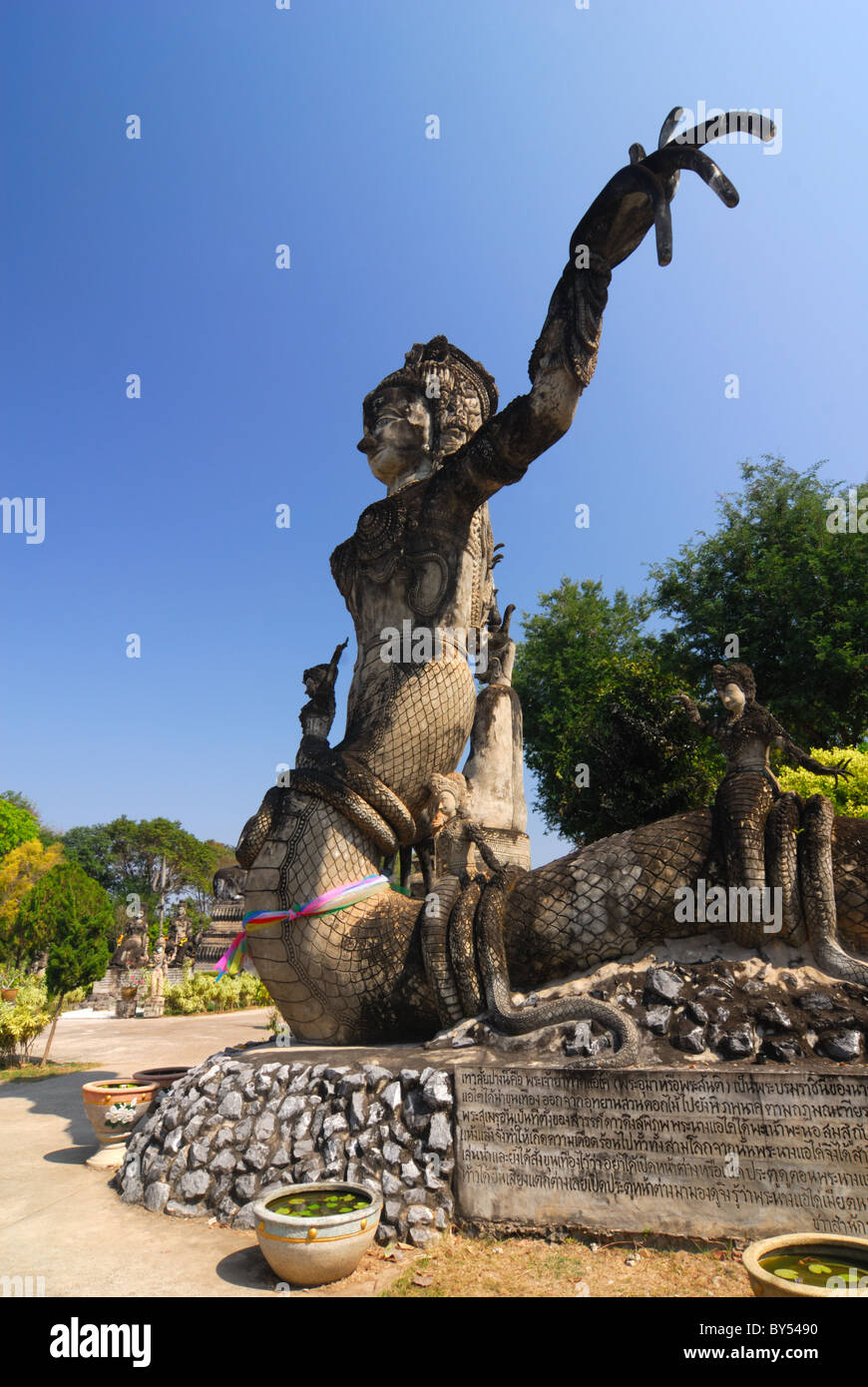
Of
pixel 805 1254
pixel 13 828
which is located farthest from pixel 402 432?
pixel 13 828

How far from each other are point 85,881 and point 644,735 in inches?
377

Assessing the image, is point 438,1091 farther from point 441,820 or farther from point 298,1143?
point 441,820

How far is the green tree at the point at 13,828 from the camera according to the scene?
3647 centimetres

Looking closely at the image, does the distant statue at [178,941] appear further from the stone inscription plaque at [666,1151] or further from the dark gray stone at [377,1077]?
the stone inscription plaque at [666,1151]

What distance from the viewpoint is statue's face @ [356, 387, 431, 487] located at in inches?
251

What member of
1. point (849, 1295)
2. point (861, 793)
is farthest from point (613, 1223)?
point (861, 793)

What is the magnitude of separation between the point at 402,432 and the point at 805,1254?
5696 mm

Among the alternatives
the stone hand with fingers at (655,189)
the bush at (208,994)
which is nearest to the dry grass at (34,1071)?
the bush at (208,994)

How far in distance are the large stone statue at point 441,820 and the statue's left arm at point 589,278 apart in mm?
10

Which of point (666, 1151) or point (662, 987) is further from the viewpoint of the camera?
point (662, 987)

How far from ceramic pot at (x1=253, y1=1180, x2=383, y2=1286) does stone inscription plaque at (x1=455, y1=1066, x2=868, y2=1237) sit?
653 millimetres

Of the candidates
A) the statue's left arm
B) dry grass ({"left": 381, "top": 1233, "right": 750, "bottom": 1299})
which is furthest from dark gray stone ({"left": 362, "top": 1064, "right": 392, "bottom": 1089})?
the statue's left arm

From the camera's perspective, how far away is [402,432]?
6.38 metres

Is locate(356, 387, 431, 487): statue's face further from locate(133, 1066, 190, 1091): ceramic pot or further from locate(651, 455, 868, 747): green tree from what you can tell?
locate(651, 455, 868, 747): green tree
